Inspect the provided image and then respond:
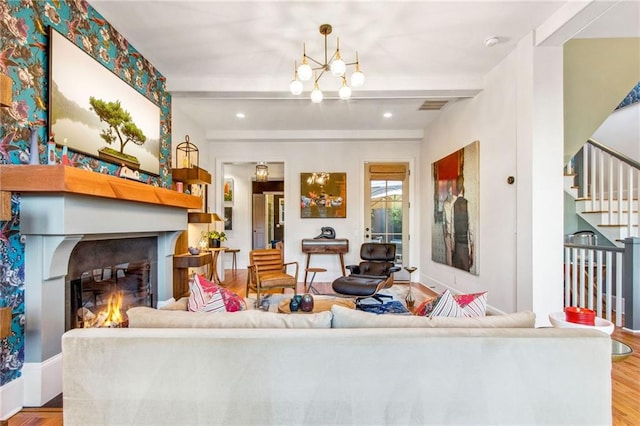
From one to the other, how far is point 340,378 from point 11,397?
2041 millimetres

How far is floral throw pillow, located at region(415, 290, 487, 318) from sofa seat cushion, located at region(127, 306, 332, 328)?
0.64 metres

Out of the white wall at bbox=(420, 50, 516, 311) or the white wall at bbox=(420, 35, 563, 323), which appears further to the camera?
the white wall at bbox=(420, 50, 516, 311)

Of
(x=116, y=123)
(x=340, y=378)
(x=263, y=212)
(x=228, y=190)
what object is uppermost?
(x=116, y=123)

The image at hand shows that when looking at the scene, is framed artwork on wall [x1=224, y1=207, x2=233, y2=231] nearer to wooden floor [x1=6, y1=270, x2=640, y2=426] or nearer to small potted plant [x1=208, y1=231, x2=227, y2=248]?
small potted plant [x1=208, y1=231, x2=227, y2=248]

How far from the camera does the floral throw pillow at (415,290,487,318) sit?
1679 millimetres

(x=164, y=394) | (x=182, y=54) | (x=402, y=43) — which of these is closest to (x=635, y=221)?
(x=402, y=43)

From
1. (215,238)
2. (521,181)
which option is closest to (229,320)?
(521,181)

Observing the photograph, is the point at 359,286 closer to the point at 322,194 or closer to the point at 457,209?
the point at 457,209

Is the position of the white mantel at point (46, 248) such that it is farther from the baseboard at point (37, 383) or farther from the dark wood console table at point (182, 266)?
the dark wood console table at point (182, 266)

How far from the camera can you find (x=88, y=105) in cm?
245

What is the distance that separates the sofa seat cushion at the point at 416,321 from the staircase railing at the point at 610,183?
3.77 m

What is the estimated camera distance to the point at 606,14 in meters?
2.50

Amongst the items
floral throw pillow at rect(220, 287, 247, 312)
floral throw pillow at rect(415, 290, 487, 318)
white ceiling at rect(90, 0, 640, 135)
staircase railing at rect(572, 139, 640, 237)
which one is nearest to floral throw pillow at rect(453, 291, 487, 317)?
floral throw pillow at rect(415, 290, 487, 318)

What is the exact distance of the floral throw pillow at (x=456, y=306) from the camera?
168 cm
